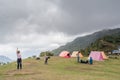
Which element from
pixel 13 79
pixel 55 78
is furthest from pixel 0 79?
pixel 55 78

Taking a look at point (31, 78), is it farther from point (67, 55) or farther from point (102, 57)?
point (67, 55)

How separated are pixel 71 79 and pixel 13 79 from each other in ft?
25.5

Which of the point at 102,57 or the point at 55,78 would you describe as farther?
the point at 102,57

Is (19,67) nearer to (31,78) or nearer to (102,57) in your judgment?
(31,78)

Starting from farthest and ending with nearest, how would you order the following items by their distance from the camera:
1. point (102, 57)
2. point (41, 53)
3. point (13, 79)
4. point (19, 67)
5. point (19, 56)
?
1. point (41, 53)
2. point (102, 57)
3. point (19, 67)
4. point (19, 56)
5. point (13, 79)

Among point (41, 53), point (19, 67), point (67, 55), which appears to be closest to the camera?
point (19, 67)

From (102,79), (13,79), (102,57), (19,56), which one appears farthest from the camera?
(102,57)

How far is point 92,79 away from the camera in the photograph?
37625 mm

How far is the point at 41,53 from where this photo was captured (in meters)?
126

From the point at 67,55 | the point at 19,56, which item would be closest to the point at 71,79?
the point at 19,56

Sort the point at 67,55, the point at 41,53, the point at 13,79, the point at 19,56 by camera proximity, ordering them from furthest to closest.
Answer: the point at 41,53 → the point at 67,55 → the point at 19,56 → the point at 13,79

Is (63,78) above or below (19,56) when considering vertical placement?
below

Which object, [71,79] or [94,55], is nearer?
[71,79]

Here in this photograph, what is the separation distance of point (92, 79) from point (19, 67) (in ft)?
59.9
